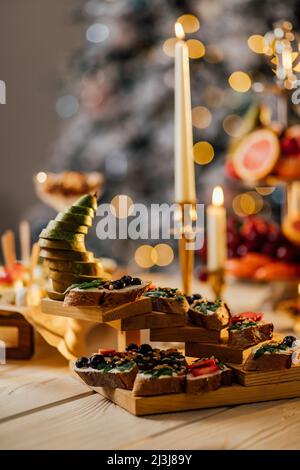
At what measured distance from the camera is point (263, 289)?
2152mm

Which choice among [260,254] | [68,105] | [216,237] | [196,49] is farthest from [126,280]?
[68,105]

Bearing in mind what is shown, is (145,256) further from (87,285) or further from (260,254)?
(87,285)

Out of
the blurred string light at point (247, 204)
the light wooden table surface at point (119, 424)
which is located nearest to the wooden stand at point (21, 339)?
the light wooden table surface at point (119, 424)

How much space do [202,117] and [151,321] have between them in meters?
2.38

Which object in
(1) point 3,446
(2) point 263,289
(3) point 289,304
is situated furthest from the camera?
(2) point 263,289

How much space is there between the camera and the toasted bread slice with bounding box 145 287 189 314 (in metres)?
0.98

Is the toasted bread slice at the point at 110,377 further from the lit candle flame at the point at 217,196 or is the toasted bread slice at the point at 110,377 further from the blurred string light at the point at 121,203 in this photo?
the blurred string light at the point at 121,203

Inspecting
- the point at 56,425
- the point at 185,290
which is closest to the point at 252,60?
the point at 185,290

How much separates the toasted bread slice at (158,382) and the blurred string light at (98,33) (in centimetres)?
286

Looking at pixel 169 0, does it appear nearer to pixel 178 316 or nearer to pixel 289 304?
pixel 289 304

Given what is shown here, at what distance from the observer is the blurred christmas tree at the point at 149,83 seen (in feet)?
10.00

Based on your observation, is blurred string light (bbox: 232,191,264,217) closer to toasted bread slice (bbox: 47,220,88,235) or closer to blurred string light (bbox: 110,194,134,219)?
blurred string light (bbox: 110,194,134,219)

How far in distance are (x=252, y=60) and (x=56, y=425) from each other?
98.5 inches

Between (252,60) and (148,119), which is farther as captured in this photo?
(148,119)
